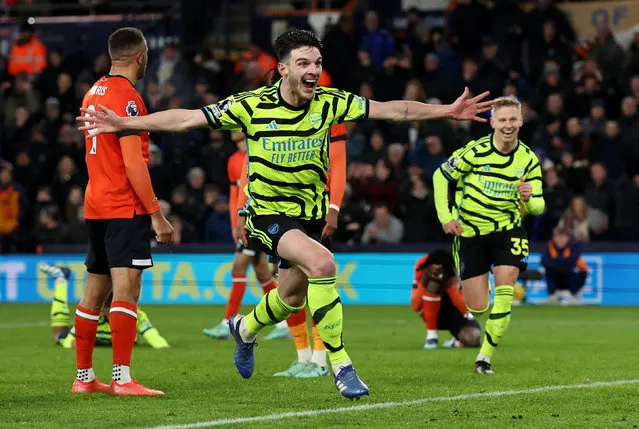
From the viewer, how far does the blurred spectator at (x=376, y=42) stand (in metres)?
23.4

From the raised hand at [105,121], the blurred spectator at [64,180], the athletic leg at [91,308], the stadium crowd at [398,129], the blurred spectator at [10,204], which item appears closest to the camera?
the raised hand at [105,121]

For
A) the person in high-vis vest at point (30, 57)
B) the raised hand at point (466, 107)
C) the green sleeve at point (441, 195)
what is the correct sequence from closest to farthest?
1. the raised hand at point (466, 107)
2. the green sleeve at point (441, 195)
3. the person in high-vis vest at point (30, 57)

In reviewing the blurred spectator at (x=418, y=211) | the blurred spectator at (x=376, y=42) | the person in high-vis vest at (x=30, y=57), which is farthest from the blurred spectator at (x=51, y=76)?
the blurred spectator at (x=418, y=211)

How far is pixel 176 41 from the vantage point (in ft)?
84.8

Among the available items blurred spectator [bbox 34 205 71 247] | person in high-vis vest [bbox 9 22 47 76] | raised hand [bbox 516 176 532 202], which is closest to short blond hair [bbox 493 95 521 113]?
raised hand [bbox 516 176 532 202]

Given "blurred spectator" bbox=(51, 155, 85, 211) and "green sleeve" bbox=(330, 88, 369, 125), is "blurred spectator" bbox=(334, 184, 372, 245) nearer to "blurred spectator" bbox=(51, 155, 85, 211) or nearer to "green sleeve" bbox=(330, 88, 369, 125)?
"blurred spectator" bbox=(51, 155, 85, 211)

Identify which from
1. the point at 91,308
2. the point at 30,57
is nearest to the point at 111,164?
the point at 91,308

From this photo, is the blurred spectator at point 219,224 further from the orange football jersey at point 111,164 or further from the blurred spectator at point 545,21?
the orange football jersey at point 111,164

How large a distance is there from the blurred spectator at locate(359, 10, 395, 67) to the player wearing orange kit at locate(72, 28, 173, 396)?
49.1 ft

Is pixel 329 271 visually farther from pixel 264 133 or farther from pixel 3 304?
pixel 3 304

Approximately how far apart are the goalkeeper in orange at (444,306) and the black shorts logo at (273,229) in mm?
5183

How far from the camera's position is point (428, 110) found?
25.8 feet

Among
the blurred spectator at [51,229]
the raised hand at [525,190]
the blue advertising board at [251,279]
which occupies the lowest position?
the blue advertising board at [251,279]

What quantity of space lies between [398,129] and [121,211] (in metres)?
14.2
